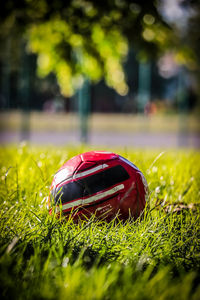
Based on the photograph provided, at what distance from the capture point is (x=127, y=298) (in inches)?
50.6

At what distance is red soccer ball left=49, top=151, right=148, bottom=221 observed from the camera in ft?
6.74

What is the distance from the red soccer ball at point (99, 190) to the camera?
2.05 metres

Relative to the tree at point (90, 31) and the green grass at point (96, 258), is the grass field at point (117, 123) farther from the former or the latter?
the green grass at point (96, 258)

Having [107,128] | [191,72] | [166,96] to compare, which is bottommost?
[107,128]

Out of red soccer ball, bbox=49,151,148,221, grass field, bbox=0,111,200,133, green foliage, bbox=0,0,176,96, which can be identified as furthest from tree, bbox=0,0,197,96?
grass field, bbox=0,111,200,133

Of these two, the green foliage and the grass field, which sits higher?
the green foliage

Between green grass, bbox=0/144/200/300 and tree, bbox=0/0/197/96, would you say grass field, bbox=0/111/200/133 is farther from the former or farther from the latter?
green grass, bbox=0/144/200/300

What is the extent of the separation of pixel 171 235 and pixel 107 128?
23.2 m

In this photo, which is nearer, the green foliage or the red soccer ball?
the red soccer ball

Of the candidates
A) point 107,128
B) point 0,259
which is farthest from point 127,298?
point 107,128

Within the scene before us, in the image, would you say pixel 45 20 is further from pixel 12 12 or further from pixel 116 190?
pixel 116 190

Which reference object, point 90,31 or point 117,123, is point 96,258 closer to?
point 90,31

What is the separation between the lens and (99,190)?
6.74ft

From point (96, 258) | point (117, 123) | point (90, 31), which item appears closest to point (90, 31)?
point (90, 31)
